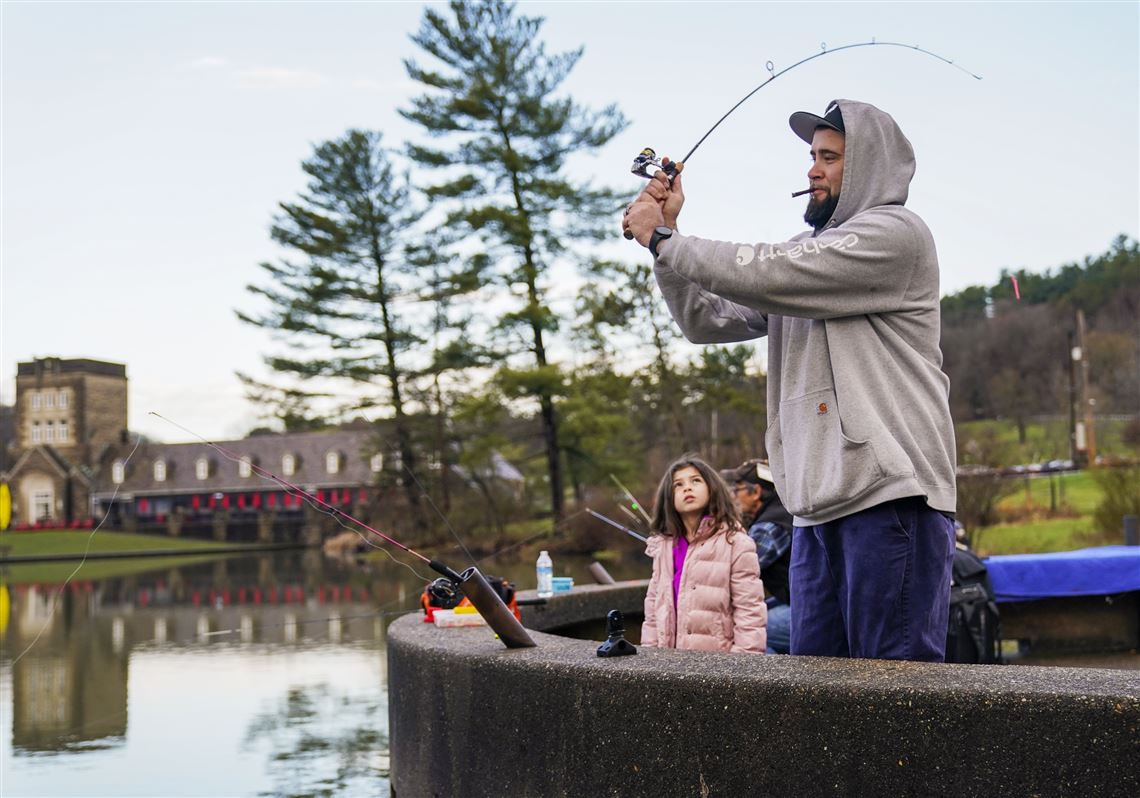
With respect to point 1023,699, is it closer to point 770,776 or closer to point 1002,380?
point 770,776

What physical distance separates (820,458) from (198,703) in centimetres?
655

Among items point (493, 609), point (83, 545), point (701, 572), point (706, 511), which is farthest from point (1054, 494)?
point (83, 545)

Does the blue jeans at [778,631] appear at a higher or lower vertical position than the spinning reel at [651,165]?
lower

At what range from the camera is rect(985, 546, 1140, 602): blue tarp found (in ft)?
27.0

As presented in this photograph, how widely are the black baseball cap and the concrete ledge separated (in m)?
1.33

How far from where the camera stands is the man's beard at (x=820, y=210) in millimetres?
3246

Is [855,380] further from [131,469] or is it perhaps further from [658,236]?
[131,469]

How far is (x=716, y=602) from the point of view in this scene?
500 cm

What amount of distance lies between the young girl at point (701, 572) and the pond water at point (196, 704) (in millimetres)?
1143

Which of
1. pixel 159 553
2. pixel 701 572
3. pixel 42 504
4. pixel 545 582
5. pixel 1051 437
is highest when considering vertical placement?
pixel 1051 437

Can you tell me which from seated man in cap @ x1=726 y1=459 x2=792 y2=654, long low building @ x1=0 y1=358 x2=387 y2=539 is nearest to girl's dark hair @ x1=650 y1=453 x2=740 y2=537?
seated man in cap @ x1=726 y1=459 x2=792 y2=654

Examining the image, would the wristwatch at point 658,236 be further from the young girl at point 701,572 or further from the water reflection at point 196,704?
→ the water reflection at point 196,704

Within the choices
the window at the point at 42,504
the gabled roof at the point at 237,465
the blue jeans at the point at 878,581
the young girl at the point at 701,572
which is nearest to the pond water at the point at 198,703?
the young girl at the point at 701,572

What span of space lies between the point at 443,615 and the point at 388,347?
121 feet
